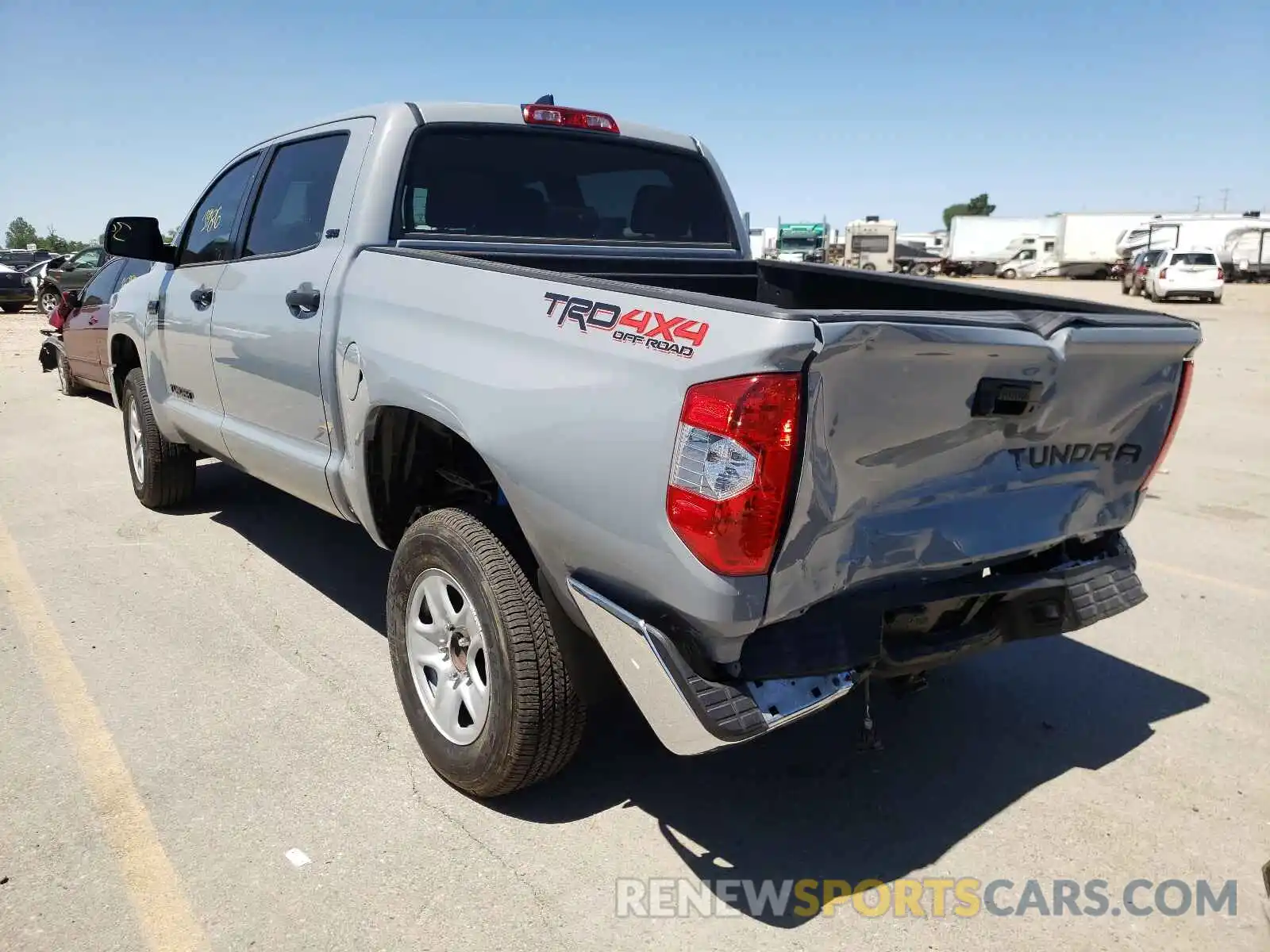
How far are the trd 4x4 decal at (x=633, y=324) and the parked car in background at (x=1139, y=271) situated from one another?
3213 cm

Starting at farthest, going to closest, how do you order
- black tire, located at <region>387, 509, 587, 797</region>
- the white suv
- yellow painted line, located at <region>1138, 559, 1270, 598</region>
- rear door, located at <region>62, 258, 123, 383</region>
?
the white suv < rear door, located at <region>62, 258, 123, 383</region> < yellow painted line, located at <region>1138, 559, 1270, 598</region> < black tire, located at <region>387, 509, 587, 797</region>

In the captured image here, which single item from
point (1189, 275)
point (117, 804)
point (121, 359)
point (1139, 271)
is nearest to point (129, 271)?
point (121, 359)

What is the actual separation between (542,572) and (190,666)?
2.04 m

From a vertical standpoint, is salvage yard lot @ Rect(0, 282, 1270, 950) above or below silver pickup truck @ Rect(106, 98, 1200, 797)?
below

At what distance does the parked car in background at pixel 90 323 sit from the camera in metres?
9.37

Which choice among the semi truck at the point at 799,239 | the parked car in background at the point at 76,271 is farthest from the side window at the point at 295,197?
the semi truck at the point at 799,239

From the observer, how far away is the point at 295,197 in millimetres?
4203

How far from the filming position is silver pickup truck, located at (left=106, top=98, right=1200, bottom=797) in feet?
7.33

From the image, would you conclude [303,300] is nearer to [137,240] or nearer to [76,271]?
[137,240]

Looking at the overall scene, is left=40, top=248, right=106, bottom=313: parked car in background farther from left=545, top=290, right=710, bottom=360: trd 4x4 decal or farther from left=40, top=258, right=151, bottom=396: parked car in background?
left=545, top=290, right=710, bottom=360: trd 4x4 decal

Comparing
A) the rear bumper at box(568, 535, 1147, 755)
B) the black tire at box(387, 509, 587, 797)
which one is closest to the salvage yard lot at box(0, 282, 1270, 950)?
the black tire at box(387, 509, 587, 797)

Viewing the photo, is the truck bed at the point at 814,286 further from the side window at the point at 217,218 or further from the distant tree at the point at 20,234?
the distant tree at the point at 20,234

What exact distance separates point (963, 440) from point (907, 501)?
0.23m

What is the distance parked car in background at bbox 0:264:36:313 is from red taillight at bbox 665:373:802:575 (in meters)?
29.5
